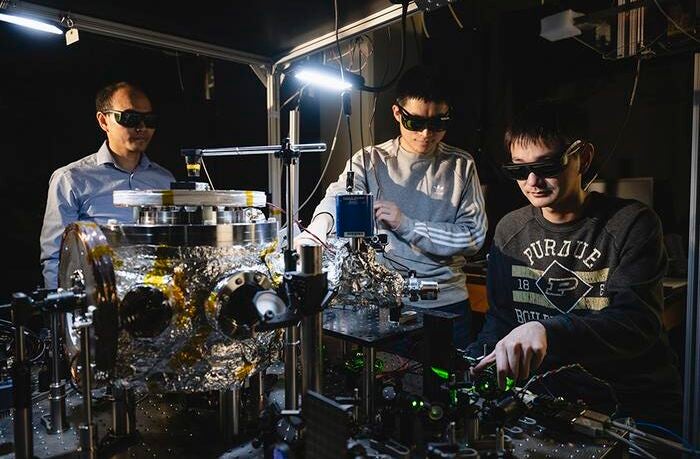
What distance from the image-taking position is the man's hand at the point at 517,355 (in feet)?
2.85

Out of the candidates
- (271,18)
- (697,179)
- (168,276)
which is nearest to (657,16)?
(697,179)

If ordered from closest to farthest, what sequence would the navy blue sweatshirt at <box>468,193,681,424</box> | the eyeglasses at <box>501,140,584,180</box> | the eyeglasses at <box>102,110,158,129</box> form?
the navy blue sweatshirt at <box>468,193,681,424</box>, the eyeglasses at <box>501,140,584,180</box>, the eyeglasses at <box>102,110,158,129</box>

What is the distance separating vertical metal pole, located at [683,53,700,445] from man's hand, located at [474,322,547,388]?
47 cm

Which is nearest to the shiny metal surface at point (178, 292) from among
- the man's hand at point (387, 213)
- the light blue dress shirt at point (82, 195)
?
the man's hand at point (387, 213)

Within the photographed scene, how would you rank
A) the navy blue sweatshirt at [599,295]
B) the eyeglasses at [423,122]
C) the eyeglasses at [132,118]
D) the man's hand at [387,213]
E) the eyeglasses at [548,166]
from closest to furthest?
the navy blue sweatshirt at [599,295] < the eyeglasses at [548,166] < the man's hand at [387,213] < the eyeglasses at [423,122] < the eyeglasses at [132,118]

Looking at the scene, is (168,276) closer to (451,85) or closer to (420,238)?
(420,238)

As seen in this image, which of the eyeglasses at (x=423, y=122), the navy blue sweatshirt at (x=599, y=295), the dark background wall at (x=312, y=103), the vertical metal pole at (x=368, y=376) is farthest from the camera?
the dark background wall at (x=312, y=103)

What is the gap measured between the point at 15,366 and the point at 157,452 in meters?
A: 0.26

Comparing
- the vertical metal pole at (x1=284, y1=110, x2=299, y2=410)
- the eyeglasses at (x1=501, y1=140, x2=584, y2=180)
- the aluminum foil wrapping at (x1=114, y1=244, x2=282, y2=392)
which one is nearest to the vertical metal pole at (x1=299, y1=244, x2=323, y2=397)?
the vertical metal pole at (x1=284, y1=110, x2=299, y2=410)

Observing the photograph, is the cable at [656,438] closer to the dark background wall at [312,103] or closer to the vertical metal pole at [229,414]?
the vertical metal pole at [229,414]

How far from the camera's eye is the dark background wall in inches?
92.9

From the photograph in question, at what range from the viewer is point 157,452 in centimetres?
77

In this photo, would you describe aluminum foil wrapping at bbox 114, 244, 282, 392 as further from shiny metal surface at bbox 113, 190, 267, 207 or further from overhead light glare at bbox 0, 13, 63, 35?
overhead light glare at bbox 0, 13, 63, 35

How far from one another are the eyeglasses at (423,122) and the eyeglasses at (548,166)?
1.61 ft
